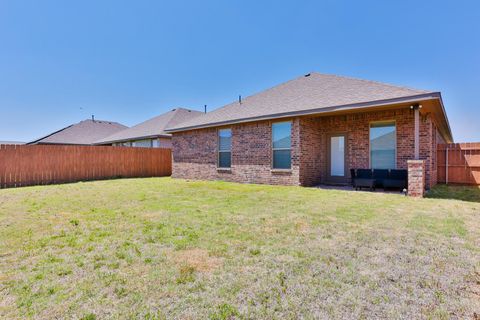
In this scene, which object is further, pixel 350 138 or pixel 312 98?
pixel 312 98

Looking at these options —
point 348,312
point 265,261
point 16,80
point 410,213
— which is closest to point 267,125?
point 410,213

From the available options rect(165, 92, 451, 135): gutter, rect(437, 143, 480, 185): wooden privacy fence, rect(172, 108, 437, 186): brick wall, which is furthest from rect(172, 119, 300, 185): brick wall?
rect(437, 143, 480, 185): wooden privacy fence

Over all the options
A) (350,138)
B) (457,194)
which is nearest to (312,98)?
(350,138)

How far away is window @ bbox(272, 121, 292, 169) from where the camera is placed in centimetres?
1022

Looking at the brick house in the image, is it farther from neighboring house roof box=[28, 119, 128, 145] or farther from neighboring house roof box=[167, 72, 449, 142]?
neighboring house roof box=[28, 119, 128, 145]

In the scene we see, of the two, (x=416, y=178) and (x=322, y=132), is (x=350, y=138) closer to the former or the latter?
(x=322, y=132)

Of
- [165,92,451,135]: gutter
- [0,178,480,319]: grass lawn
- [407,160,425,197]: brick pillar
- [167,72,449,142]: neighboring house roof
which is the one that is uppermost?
[167,72,449,142]: neighboring house roof

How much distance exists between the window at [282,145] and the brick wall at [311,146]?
0.71 ft

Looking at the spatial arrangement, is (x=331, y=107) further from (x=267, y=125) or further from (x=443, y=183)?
(x=443, y=183)

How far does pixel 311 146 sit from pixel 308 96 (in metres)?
2.27

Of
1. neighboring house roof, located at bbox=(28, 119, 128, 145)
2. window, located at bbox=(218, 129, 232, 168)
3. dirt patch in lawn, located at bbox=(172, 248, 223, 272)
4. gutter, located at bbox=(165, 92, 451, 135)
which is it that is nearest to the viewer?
dirt patch in lawn, located at bbox=(172, 248, 223, 272)

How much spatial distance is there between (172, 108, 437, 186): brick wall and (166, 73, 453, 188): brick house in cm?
3

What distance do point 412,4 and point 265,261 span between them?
42.0ft

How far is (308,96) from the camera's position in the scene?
10891 millimetres
